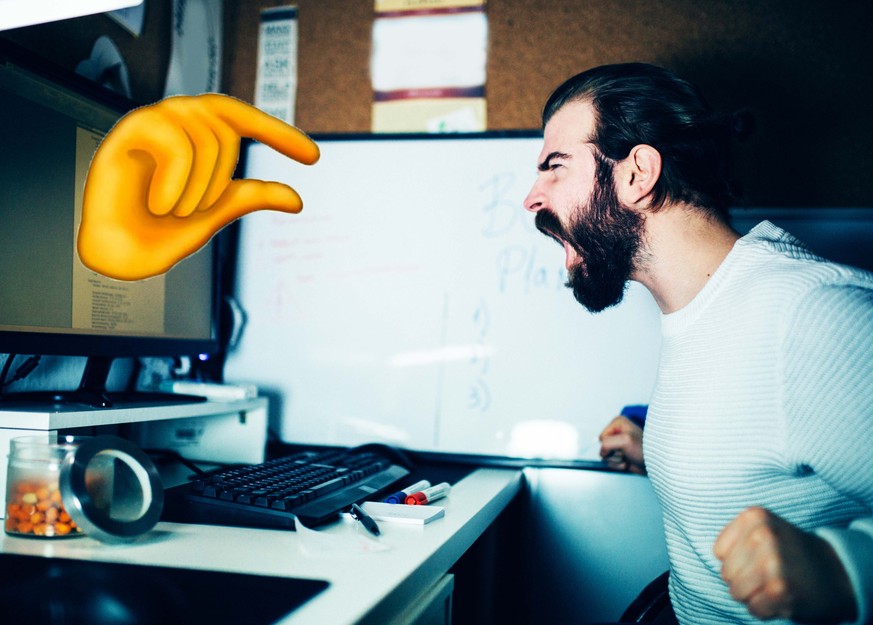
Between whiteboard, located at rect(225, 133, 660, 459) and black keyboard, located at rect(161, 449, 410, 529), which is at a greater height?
whiteboard, located at rect(225, 133, 660, 459)

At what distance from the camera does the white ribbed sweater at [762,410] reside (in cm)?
62

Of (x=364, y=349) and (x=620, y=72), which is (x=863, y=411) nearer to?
(x=620, y=72)

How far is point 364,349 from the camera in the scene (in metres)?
1.29

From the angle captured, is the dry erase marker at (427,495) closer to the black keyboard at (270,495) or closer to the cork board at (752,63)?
the black keyboard at (270,495)

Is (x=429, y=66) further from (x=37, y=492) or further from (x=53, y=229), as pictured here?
(x=37, y=492)

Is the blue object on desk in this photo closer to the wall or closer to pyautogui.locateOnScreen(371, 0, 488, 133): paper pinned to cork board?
the wall

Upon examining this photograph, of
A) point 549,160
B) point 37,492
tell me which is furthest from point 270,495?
point 549,160

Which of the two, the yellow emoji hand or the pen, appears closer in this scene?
the yellow emoji hand

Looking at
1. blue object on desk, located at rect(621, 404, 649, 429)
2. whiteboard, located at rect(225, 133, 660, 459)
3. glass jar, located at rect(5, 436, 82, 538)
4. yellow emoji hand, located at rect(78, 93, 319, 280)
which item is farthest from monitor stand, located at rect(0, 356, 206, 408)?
blue object on desk, located at rect(621, 404, 649, 429)

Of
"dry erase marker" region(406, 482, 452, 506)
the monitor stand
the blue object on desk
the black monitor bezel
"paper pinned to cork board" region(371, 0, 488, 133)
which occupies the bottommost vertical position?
"dry erase marker" region(406, 482, 452, 506)

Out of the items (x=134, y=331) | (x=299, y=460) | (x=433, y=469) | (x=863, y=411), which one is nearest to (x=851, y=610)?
(x=863, y=411)

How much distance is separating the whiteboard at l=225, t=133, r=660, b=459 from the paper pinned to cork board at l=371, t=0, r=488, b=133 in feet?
0.30

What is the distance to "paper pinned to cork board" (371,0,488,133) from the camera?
1.36 m

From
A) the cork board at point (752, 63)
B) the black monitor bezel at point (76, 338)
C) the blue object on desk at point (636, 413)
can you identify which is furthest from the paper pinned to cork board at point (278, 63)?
the blue object on desk at point (636, 413)
